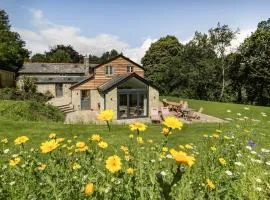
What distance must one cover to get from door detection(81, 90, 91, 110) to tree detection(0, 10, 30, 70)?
18.1 meters

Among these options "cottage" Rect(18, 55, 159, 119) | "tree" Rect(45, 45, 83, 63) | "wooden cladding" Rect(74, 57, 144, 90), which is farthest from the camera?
"tree" Rect(45, 45, 83, 63)

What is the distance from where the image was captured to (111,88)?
101ft

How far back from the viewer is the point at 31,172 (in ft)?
11.6

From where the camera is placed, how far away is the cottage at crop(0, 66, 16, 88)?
47441mm

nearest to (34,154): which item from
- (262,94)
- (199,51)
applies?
(262,94)

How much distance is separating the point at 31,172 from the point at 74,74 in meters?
53.2

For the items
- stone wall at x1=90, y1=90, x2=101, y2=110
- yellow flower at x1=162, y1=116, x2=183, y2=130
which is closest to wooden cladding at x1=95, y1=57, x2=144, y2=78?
stone wall at x1=90, y1=90, x2=101, y2=110

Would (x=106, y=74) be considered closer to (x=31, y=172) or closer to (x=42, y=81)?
(x=42, y=81)

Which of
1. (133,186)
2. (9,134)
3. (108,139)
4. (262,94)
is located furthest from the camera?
(262,94)

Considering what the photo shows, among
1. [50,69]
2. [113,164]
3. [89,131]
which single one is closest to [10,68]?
[50,69]

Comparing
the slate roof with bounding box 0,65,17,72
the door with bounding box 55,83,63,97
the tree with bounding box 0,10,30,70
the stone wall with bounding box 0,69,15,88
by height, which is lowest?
the door with bounding box 55,83,63,97

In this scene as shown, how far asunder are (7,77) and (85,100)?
18886 mm

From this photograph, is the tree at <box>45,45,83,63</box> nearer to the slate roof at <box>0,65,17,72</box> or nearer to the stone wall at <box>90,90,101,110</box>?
the slate roof at <box>0,65,17,72</box>

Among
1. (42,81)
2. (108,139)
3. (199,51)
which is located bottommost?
(108,139)
